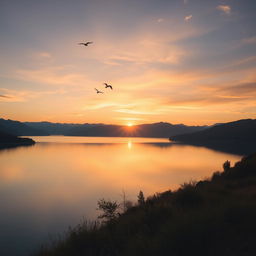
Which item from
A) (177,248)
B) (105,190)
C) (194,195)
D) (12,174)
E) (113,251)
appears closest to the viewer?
(177,248)

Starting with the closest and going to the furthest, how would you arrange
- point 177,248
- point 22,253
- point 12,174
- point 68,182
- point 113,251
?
point 177,248 → point 113,251 → point 22,253 → point 68,182 → point 12,174

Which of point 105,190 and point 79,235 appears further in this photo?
point 105,190

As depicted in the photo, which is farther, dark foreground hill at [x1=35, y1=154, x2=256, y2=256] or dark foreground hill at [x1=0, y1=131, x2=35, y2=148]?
dark foreground hill at [x1=0, y1=131, x2=35, y2=148]

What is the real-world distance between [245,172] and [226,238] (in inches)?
654

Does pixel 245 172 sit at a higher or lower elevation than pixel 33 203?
higher

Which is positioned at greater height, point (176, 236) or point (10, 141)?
point (176, 236)

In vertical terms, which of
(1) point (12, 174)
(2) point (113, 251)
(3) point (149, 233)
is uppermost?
(3) point (149, 233)

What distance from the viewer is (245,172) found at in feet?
67.9

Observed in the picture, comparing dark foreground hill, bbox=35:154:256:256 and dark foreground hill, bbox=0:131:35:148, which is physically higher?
dark foreground hill, bbox=35:154:256:256

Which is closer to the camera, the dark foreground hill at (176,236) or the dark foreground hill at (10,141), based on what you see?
the dark foreground hill at (176,236)

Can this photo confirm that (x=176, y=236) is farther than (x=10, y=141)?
No

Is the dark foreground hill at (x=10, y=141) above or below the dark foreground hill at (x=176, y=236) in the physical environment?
below

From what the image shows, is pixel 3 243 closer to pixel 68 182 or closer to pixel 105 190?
pixel 105 190

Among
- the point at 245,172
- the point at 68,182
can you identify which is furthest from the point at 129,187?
the point at 245,172
